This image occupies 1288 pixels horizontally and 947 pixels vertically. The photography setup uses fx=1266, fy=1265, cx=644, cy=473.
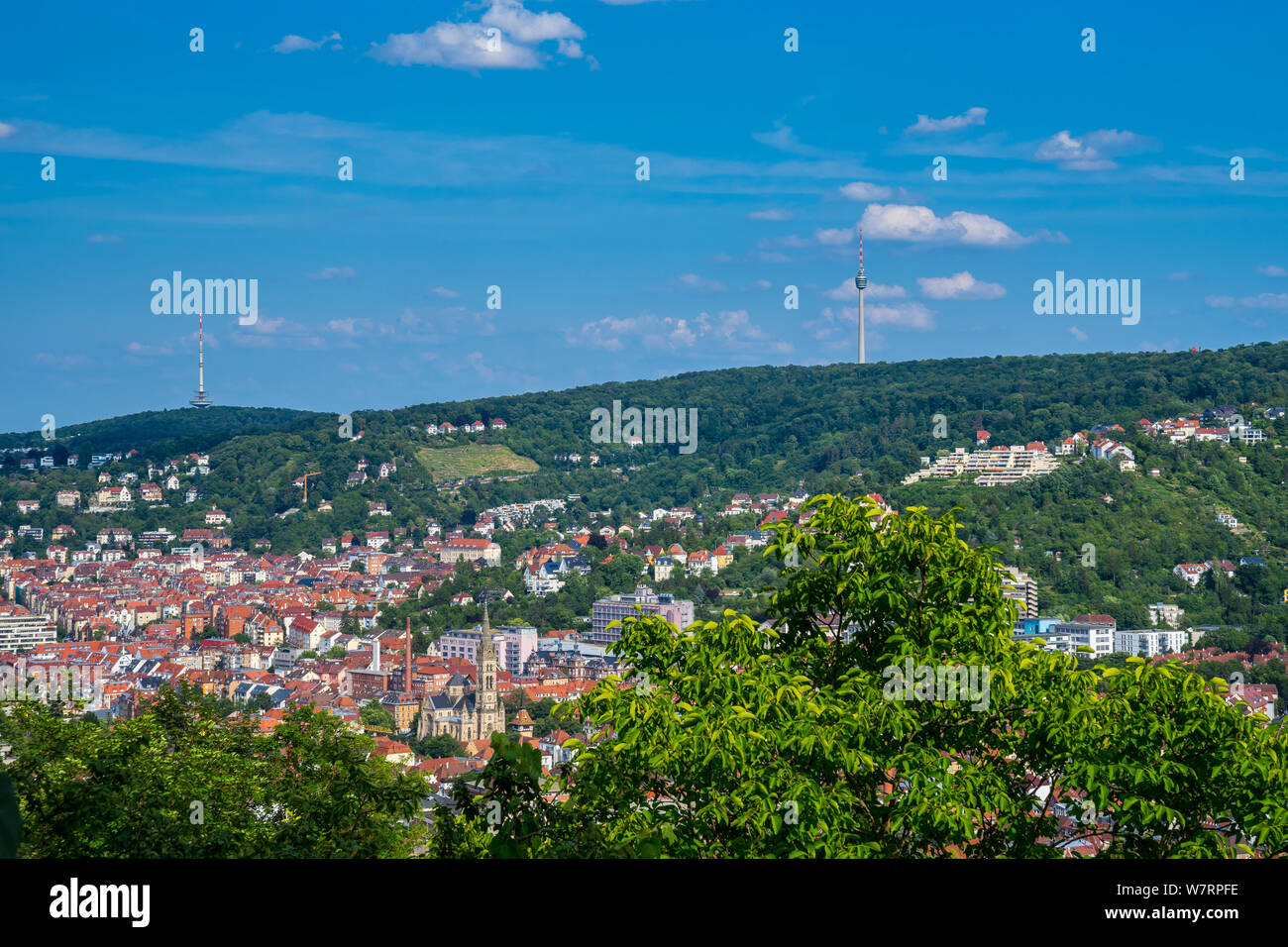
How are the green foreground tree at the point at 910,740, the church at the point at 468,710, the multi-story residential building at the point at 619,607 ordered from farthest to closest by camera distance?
the multi-story residential building at the point at 619,607, the church at the point at 468,710, the green foreground tree at the point at 910,740

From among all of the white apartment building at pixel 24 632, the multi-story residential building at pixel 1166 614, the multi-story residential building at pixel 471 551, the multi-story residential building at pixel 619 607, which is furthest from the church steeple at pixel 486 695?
the multi-story residential building at pixel 471 551

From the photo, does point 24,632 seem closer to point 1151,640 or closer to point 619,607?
point 619,607

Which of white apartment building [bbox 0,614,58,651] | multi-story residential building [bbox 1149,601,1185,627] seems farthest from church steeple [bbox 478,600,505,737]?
multi-story residential building [bbox 1149,601,1185,627]

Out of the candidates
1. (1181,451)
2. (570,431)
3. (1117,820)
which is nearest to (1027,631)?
(1181,451)

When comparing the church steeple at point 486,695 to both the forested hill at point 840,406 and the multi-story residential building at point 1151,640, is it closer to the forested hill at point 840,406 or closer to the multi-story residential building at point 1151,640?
the multi-story residential building at point 1151,640

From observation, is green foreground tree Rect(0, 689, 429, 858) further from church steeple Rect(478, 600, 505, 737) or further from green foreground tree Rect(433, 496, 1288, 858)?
church steeple Rect(478, 600, 505, 737)

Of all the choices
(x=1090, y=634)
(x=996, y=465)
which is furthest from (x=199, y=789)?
(x=996, y=465)

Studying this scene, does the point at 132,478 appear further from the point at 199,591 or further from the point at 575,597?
the point at 575,597

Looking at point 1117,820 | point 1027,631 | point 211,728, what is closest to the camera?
point 1117,820
